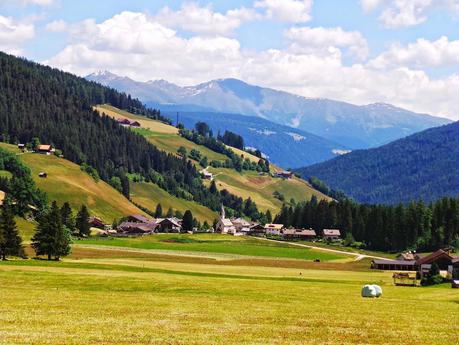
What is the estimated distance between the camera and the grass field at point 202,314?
1384 inches

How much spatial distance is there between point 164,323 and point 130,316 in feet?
13.1

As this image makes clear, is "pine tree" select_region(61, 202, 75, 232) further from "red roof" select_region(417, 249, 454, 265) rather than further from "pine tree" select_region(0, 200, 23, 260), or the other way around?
"red roof" select_region(417, 249, 454, 265)

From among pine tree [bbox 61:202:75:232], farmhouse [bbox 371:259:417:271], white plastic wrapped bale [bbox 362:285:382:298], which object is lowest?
farmhouse [bbox 371:259:417:271]

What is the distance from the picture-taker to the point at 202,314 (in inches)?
1766

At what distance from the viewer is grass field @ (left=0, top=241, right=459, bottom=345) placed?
35.2 metres

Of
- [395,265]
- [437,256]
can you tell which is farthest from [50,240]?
[437,256]

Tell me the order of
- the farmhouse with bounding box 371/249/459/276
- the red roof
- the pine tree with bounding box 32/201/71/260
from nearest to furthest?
1. the pine tree with bounding box 32/201/71/260
2. the farmhouse with bounding box 371/249/459/276
3. the red roof

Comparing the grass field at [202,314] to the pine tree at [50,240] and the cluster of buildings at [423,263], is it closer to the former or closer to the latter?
the pine tree at [50,240]

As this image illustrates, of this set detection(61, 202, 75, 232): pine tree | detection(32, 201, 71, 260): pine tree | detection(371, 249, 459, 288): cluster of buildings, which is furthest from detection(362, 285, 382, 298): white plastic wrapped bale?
detection(61, 202, 75, 232): pine tree

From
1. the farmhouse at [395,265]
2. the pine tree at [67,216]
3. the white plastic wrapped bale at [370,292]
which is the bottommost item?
the farmhouse at [395,265]

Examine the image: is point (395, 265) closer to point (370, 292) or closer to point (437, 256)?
point (437, 256)

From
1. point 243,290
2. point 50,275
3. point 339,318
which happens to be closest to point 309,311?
point 339,318

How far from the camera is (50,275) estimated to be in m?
76.1

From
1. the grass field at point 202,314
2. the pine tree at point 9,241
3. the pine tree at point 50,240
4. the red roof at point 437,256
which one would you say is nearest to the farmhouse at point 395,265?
the red roof at point 437,256
